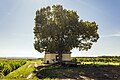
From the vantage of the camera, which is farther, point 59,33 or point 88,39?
point 88,39

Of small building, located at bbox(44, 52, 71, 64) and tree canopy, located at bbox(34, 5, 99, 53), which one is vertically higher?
tree canopy, located at bbox(34, 5, 99, 53)

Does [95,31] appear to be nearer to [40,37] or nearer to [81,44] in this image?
[81,44]

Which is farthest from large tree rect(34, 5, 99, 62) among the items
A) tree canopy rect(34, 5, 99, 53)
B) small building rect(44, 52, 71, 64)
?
small building rect(44, 52, 71, 64)

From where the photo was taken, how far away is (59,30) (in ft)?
172

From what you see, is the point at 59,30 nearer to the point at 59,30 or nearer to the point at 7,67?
the point at 59,30

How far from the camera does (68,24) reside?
5341 centimetres

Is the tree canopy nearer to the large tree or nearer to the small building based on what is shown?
the large tree

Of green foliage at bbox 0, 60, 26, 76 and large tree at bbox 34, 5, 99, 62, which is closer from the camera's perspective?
green foliage at bbox 0, 60, 26, 76

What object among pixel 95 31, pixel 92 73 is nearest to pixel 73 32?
pixel 95 31

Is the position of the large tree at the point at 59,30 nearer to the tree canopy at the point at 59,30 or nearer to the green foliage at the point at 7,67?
the tree canopy at the point at 59,30

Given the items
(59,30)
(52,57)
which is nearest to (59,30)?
(59,30)

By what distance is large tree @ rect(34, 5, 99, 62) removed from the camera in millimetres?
51781

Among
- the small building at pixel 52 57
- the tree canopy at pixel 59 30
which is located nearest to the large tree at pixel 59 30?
the tree canopy at pixel 59 30

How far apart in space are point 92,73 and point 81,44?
17.8 metres
